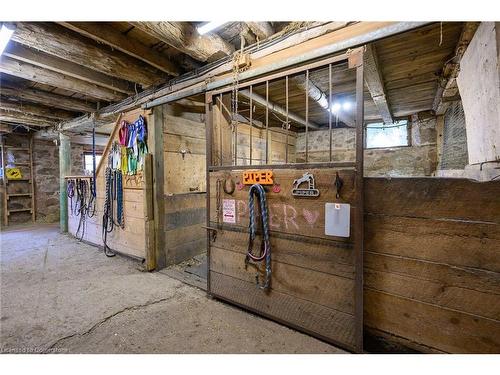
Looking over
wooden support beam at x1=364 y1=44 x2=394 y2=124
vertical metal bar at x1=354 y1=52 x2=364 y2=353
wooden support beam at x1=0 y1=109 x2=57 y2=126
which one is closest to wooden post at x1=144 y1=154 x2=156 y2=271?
vertical metal bar at x1=354 y1=52 x2=364 y2=353

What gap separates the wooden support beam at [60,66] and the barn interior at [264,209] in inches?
0.7

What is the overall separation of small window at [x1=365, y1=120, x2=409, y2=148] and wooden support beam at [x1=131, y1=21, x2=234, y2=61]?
3623 millimetres

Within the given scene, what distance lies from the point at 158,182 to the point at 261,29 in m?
2.08

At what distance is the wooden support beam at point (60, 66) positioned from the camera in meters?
2.44

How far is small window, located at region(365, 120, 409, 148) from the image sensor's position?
14.9 ft

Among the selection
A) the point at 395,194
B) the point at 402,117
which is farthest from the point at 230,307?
the point at 402,117

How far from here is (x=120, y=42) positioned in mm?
2234

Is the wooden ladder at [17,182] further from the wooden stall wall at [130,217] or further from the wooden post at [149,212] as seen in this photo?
the wooden post at [149,212]

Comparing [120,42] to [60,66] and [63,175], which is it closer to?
[60,66]

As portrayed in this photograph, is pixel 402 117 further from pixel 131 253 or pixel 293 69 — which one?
pixel 131 253

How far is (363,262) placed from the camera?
1.58 m

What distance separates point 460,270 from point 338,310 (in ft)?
2.43

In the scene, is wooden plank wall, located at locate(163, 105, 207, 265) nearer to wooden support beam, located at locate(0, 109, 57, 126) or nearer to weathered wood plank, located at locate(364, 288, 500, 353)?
weathered wood plank, located at locate(364, 288, 500, 353)
